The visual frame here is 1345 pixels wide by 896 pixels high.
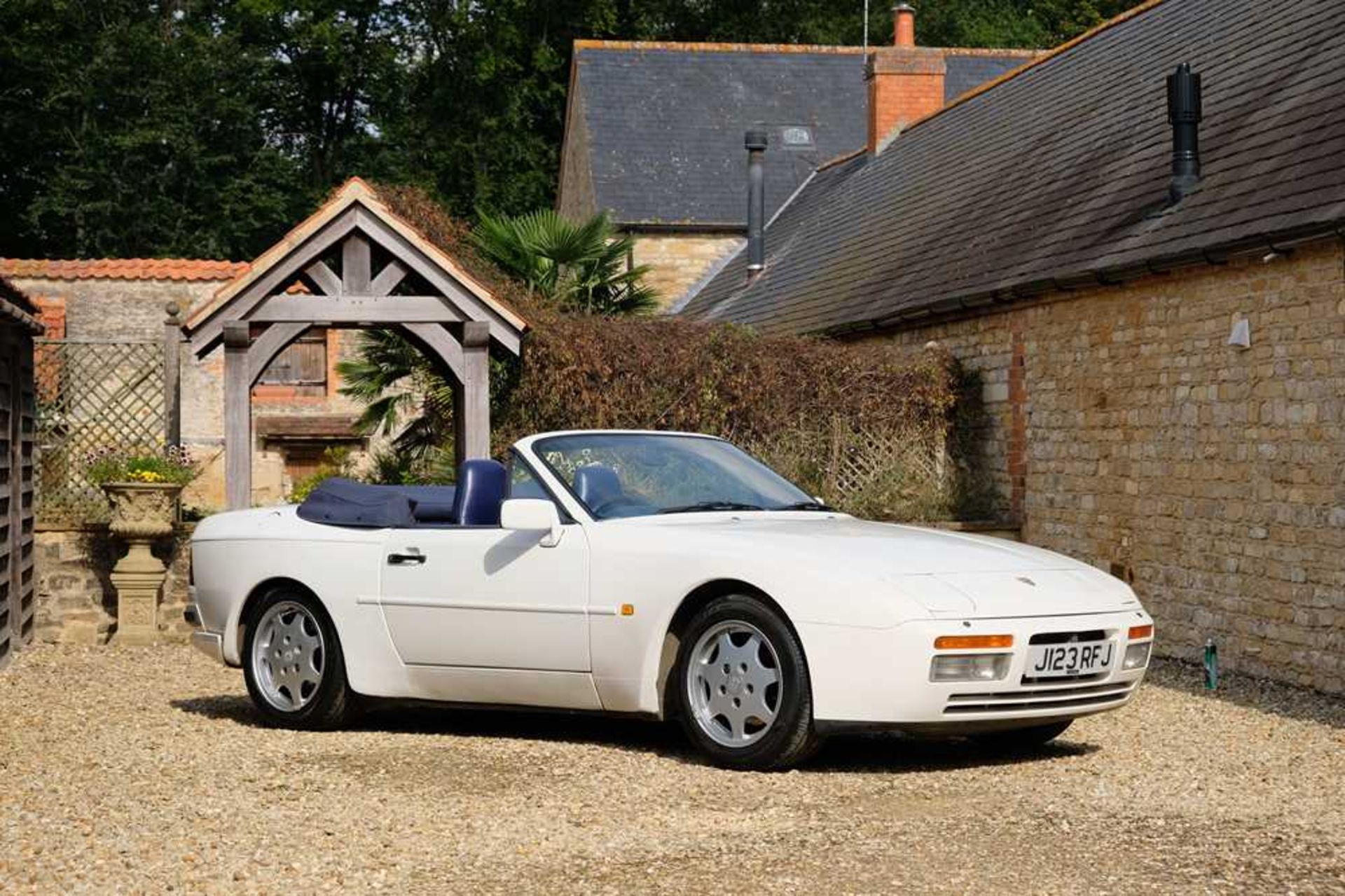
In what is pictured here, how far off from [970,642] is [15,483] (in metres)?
8.72

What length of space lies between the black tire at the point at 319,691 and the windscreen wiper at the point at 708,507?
1.80 meters

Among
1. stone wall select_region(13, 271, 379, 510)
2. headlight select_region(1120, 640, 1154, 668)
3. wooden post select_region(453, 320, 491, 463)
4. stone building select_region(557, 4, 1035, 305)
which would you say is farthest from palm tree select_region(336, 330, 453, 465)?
stone wall select_region(13, 271, 379, 510)

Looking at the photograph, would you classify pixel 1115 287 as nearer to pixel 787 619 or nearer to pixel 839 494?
→ pixel 839 494

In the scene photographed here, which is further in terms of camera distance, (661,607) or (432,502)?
(432,502)

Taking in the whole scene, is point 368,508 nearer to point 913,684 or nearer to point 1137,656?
point 913,684

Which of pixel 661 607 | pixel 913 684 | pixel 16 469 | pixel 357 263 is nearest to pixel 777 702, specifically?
pixel 913 684

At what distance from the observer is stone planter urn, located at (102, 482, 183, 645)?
48.6 ft

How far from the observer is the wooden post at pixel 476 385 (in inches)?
572

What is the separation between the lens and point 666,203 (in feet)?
105

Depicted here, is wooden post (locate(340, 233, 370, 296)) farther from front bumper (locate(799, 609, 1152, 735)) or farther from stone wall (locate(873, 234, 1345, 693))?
front bumper (locate(799, 609, 1152, 735))

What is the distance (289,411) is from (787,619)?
27163mm

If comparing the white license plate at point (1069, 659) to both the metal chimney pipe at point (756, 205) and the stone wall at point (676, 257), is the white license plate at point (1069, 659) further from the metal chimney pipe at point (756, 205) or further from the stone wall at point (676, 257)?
the stone wall at point (676, 257)

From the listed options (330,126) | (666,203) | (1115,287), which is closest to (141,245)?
(330,126)

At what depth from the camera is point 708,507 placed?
8766mm
